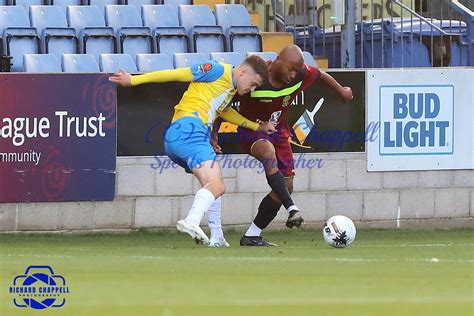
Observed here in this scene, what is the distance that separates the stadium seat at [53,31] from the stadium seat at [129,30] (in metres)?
0.63

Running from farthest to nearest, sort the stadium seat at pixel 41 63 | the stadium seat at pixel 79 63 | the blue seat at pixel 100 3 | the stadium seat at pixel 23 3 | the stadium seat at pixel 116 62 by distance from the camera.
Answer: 1. the blue seat at pixel 100 3
2. the stadium seat at pixel 23 3
3. the stadium seat at pixel 116 62
4. the stadium seat at pixel 79 63
5. the stadium seat at pixel 41 63

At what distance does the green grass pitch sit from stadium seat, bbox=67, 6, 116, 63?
3670mm

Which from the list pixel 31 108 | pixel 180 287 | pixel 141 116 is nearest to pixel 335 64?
pixel 141 116

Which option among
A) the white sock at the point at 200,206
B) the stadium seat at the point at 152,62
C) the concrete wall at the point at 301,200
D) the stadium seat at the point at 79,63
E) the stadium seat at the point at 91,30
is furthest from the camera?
the stadium seat at the point at 91,30

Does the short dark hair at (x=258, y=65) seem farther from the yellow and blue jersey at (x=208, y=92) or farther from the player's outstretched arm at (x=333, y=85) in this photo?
the player's outstretched arm at (x=333, y=85)

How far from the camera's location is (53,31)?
51.2 ft

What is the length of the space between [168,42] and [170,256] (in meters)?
6.38

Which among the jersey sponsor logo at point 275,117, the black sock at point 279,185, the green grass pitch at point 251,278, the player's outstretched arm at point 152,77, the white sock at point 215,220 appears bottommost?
the green grass pitch at point 251,278

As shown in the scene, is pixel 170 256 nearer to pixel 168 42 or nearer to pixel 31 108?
pixel 31 108

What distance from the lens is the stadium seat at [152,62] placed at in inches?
613

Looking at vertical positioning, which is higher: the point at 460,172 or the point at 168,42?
the point at 168,42

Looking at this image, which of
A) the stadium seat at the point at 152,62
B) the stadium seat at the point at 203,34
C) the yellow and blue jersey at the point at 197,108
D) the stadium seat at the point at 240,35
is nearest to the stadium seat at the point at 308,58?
the stadium seat at the point at 240,35

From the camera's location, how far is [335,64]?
17094 mm

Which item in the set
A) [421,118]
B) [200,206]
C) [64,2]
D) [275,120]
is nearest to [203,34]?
[64,2]
